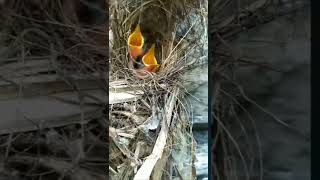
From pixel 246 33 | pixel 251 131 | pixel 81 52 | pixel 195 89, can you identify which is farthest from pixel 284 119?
pixel 81 52

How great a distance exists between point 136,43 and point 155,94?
12 cm

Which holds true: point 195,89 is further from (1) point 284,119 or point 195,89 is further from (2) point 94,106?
(1) point 284,119

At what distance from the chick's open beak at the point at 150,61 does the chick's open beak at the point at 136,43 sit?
2 cm

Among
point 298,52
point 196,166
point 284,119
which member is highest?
point 298,52

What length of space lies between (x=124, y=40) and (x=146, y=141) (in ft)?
0.76

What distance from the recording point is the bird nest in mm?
1062

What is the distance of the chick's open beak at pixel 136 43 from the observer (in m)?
1.07

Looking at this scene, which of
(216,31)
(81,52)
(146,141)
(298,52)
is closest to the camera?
(298,52)

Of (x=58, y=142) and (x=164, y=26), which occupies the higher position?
(x=164, y=26)

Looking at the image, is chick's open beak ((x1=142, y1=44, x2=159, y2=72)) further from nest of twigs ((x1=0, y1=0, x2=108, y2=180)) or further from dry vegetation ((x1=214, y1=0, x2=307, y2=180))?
dry vegetation ((x1=214, y1=0, x2=307, y2=180))

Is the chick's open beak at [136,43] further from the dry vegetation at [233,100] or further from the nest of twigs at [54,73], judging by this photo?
the dry vegetation at [233,100]

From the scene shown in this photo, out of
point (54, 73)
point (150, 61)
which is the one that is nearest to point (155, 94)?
point (150, 61)

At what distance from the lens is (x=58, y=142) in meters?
0.96

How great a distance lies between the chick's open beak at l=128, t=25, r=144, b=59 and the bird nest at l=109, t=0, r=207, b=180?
0.04 ft
